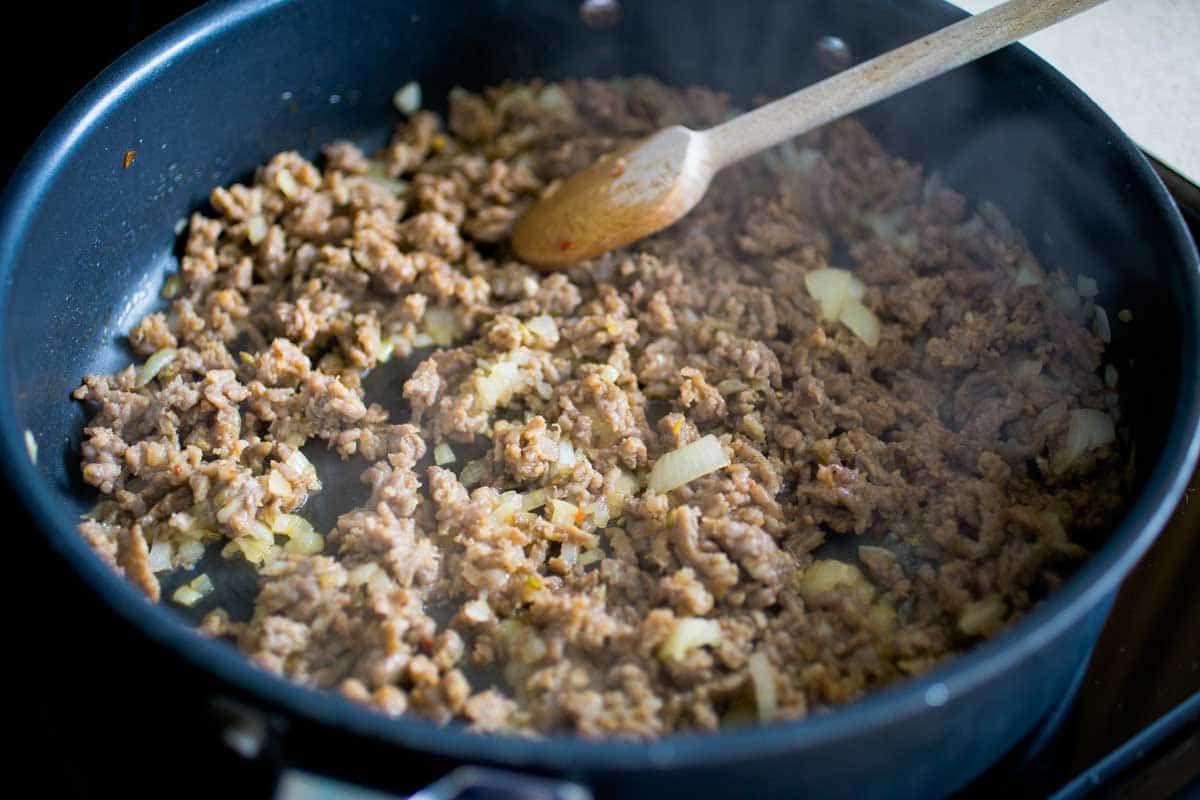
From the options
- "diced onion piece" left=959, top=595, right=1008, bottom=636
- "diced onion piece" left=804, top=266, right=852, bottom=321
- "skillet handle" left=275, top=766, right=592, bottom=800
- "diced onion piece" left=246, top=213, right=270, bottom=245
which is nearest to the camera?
"skillet handle" left=275, top=766, right=592, bottom=800

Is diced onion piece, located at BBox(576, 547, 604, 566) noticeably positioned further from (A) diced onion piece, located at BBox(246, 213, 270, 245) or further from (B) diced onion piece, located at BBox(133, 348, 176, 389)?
(A) diced onion piece, located at BBox(246, 213, 270, 245)

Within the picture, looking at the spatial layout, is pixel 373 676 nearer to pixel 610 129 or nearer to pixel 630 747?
pixel 630 747

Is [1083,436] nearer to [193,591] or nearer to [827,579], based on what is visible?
[827,579]

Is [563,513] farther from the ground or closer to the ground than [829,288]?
closer to the ground

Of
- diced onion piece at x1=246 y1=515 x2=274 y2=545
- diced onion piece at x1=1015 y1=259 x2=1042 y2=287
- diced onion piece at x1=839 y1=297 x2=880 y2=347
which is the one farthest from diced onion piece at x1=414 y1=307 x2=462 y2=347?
diced onion piece at x1=1015 y1=259 x2=1042 y2=287

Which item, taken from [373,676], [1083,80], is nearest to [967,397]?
[1083,80]

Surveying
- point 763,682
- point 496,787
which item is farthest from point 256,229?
point 496,787
